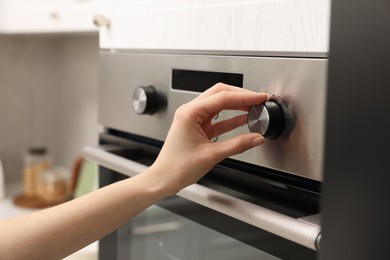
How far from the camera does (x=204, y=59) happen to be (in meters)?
0.70

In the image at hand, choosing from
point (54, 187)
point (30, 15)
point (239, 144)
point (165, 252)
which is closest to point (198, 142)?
point (239, 144)

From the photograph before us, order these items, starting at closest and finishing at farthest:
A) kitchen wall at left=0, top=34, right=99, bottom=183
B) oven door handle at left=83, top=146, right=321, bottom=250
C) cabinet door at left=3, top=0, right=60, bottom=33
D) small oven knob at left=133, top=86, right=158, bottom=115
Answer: oven door handle at left=83, top=146, right=321, bottom=250, small oven knob at left=133, top=86, right=158, bottom=115, cabinet door at left=3, top=0, right=60, bottom=33, kitchen wall at left=0, top=34, right=99, bottom=183

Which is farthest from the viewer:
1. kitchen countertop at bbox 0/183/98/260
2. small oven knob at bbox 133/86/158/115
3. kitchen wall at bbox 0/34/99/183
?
kitchen wall at bbox 0/34/99/183

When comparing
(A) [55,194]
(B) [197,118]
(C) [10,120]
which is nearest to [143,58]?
(B) [197,118]

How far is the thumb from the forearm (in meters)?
0.08

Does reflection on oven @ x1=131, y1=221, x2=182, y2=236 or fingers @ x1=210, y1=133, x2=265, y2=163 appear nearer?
fingers @ x1=210, y1=133, x2=265, y2=163

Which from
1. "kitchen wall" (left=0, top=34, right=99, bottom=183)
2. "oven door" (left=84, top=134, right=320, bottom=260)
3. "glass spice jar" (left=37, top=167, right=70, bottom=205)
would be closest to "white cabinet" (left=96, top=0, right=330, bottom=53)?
"oven door" (left=84, top=134, right=320, bottom=260)

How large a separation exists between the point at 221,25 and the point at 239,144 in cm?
Result: 17

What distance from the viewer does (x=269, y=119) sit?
57 centimetres

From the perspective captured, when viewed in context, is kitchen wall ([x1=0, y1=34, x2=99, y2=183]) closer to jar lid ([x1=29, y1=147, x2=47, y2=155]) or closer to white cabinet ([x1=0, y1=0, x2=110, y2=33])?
jar lid ([x1=29, y1=147, x2=47, y2=155])

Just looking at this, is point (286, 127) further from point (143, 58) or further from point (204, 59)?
point (143, 58)

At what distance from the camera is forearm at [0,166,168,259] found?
61 centimetres

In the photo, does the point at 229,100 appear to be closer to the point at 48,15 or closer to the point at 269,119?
the point at 269,119

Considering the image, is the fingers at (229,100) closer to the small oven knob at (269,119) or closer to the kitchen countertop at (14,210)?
the small oven knob at (269,119)
